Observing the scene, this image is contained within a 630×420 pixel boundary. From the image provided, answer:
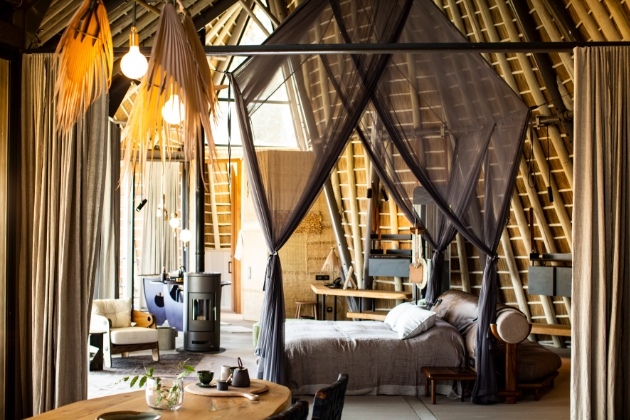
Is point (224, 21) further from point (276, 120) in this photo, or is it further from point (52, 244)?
point (52, 244)

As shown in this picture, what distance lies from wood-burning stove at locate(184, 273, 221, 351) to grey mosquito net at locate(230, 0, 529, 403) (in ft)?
9.99

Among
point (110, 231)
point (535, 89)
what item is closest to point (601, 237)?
point (535, 89)

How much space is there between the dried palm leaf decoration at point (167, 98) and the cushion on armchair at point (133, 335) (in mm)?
5752

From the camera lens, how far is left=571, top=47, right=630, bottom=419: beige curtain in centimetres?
439

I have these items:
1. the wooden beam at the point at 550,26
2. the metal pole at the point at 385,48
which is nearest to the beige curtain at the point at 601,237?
the metal pole at the point at 385,48

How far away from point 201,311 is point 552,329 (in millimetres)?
4404

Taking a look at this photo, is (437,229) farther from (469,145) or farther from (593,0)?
(593,0)

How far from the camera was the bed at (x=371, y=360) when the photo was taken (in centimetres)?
605

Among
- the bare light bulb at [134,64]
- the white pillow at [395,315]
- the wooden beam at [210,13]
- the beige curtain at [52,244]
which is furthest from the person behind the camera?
the wooden beam at [210,13]

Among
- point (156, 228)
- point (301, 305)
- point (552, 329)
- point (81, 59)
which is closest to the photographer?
point (81, 59)

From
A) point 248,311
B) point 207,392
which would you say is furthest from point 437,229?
point 248,311

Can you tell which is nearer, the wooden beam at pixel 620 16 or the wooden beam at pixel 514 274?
the wooden beam at pixel 620 16

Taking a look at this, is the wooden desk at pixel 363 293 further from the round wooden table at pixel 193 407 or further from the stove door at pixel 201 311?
the round wooden table at pixel 193 407

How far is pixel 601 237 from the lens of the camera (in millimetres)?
4449
